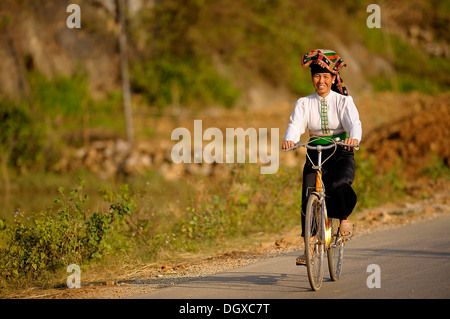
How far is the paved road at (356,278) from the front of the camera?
6.29m

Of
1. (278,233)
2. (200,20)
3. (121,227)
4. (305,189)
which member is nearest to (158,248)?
(121,227)

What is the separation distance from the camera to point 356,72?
41562mm

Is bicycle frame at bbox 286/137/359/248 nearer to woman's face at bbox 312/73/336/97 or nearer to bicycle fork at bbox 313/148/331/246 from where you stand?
bicycle fork at bbox 313/148/331/246

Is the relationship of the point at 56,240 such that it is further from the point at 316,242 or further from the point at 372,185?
the point at 372,185

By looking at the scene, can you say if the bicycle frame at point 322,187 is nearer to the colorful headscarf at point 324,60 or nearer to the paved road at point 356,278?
the paved road at point 356,278

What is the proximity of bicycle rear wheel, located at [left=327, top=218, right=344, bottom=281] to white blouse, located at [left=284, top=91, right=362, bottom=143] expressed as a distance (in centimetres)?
90

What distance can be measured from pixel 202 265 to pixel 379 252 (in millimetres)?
2154

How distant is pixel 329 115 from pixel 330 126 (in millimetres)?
108

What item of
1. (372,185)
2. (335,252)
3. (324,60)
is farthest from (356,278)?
(372,185)

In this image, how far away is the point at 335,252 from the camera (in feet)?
22.9

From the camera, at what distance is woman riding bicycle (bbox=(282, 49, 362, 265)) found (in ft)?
21.5

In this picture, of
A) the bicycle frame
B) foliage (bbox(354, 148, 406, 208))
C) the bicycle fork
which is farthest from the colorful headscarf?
foliage (bbox(354, 148, 406, 208))

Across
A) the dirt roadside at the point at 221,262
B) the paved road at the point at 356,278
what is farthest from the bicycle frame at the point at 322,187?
the dirt roadside at the point at 221,262
